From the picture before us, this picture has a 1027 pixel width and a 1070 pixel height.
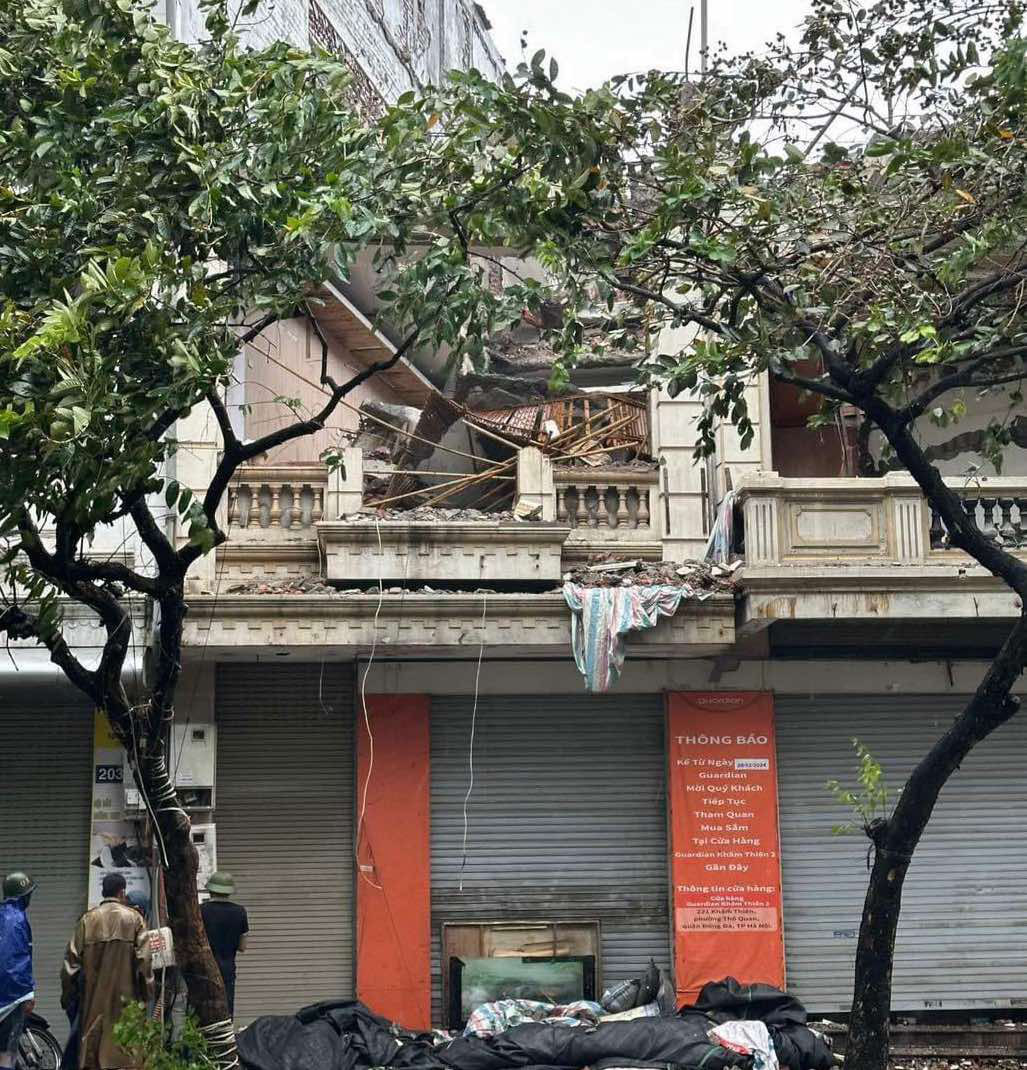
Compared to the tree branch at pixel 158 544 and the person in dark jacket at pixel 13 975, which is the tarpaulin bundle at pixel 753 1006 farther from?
the tree branch at pixel 158 544

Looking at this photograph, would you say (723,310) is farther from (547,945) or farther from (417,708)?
(547,945)

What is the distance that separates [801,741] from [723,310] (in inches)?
187

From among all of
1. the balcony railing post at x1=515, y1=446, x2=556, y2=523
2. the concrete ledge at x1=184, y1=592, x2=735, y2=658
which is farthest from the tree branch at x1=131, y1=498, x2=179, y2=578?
the balcony railing post at x1=515, y1=446, x2=556, y2=523

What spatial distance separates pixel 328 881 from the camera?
12844 mm

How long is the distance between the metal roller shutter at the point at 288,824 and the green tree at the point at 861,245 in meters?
4.72

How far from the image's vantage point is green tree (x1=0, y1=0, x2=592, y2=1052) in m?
8.18

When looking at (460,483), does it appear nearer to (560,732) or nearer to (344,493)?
(344,493)

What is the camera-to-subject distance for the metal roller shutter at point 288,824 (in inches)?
501

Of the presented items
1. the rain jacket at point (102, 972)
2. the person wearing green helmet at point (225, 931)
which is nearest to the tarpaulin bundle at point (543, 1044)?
the person wearing green helmet at point (225, 931)

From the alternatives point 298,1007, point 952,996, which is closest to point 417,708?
point 298,1007

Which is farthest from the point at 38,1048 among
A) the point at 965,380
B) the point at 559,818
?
the point at 965,380

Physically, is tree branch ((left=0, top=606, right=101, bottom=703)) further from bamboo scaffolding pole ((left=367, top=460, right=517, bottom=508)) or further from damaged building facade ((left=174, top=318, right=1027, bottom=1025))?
bamboo scaffolding pole ((left=367, top=460, right=517, bottom=508))

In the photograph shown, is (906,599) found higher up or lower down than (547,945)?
higher up

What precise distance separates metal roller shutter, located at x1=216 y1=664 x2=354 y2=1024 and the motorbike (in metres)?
1.67
